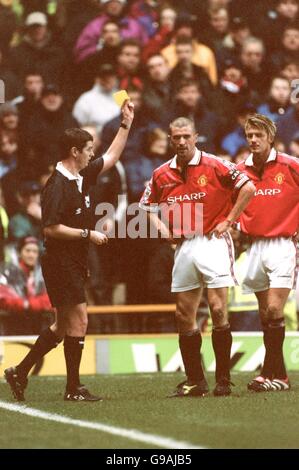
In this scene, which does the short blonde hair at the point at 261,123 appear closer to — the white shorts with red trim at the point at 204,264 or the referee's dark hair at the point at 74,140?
the white shorts with red trim at the point at 204,264

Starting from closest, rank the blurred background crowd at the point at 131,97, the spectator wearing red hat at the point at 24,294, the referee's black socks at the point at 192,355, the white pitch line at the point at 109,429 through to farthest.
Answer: the white pitch line at the point at 109,429
the referee's black socks at the point at 192,355
the spectator wearing red hat at the point at 24,294
the blurred background crowd at the point at 131,97

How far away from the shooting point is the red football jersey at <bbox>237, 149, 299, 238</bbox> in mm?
9180

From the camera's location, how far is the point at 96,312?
476 inches

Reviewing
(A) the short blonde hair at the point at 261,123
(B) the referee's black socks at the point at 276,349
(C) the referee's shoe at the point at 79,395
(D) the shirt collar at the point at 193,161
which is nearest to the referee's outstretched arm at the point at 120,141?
(D) the shirt collar at the point at 193,161

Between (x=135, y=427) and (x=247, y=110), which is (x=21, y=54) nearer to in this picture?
(x=247, y=110)

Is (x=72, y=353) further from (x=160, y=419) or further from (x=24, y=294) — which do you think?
(x=24, y=294)

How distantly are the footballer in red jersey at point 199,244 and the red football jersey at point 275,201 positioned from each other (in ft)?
1.66

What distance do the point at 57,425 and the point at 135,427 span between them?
0.52 meters

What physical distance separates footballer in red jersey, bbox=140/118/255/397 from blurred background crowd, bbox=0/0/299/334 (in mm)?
3436

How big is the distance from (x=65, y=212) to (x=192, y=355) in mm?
1494

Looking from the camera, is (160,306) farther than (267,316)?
Yes

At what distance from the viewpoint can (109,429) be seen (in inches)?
265

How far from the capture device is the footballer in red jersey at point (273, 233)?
30.1 ft
